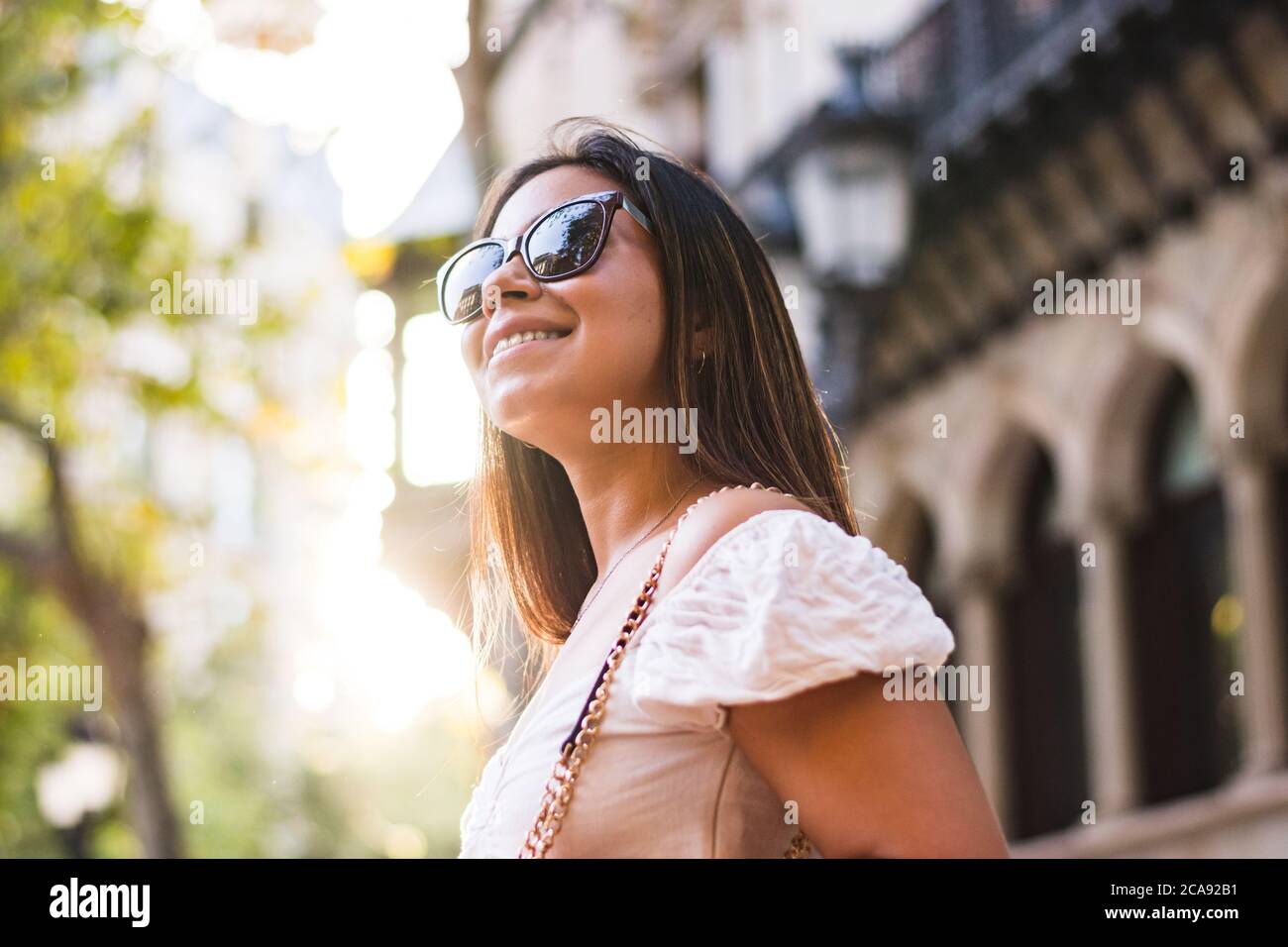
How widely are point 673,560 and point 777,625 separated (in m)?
0.20

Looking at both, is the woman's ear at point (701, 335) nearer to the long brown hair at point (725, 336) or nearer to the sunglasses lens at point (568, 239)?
the long brown hair at point (725, 336)

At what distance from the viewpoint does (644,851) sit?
1.63 metres

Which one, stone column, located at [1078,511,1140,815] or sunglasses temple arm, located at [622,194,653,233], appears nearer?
sunglasses temple arm, located at [622,194,653,233]

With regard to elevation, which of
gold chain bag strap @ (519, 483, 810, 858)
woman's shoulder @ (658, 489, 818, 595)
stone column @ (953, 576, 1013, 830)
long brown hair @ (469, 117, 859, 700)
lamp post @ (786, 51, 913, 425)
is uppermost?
lamp post @ (786, 51, 913, 425)

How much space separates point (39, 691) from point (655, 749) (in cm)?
2135

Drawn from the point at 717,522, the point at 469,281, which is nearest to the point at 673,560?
the point at 717,522

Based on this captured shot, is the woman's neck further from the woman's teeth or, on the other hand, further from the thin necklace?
the woman's teeth

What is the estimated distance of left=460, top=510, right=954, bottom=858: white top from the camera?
1556mm

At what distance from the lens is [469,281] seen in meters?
2.14

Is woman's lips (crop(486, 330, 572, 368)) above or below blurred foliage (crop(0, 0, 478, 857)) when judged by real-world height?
below

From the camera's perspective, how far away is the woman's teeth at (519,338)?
1.96 meters

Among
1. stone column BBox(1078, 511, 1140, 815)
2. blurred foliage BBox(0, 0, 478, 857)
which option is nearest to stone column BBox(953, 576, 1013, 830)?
stone column BBox(1078, 511, 1140, 815)

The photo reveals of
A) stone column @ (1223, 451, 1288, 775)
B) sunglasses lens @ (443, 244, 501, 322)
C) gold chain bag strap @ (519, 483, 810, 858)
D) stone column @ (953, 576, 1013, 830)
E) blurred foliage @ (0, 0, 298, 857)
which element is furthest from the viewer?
stone column @ (953, 576, 1013, 830)

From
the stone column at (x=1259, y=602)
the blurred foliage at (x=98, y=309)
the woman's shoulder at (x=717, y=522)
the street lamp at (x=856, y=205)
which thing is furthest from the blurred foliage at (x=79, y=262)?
the woman's shoulder at (x=717, y=522)
